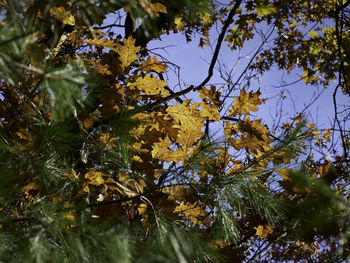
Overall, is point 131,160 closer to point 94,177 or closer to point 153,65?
point 94,177

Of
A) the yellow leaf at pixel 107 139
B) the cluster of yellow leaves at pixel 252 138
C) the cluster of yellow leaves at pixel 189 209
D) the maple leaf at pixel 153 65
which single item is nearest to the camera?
the yellow leaf at pixel 107 139

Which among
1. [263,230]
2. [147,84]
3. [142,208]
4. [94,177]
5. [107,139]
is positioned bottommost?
[263,230]

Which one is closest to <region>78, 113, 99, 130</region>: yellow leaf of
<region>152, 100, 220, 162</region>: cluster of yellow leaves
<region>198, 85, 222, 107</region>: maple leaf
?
<region>152, 100, 220, 162</region>: cluster of yellow leaves

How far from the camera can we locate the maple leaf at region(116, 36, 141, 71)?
6.11 ft

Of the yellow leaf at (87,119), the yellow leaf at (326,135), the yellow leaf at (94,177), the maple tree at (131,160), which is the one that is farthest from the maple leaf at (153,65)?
the yellow leaf at (326,135)

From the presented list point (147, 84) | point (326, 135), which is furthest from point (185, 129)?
point (326, 135)

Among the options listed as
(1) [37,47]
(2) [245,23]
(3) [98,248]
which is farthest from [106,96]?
(2) [245,23]

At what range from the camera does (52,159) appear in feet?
4.14

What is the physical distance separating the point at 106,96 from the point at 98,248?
119cm

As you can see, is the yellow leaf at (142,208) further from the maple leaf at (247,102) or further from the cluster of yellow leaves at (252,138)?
the maple leaf at (247,102)

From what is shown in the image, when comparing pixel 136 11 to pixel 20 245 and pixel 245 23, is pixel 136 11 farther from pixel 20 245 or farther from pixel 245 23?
pixel 245 23

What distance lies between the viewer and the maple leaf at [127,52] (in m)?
1.86

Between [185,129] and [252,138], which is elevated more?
[185,129]

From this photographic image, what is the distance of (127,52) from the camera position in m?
1.90
